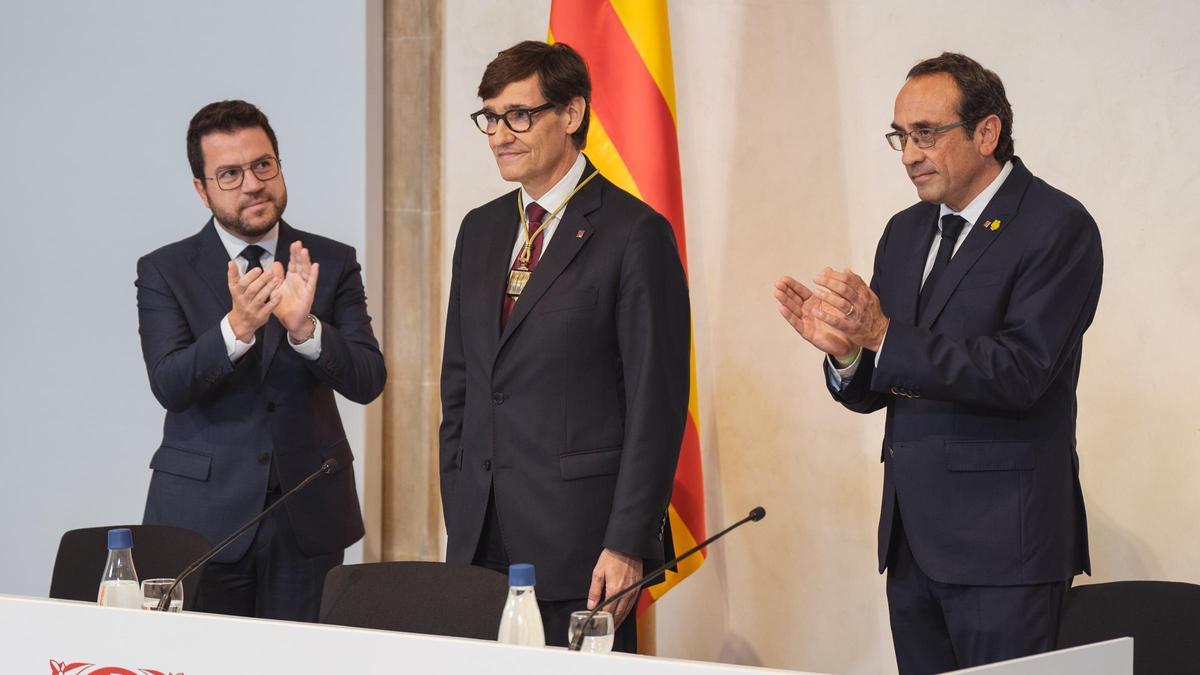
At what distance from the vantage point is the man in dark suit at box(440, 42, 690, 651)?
2.83 m

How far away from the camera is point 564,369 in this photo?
289cm

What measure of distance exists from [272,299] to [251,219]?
1.04ft

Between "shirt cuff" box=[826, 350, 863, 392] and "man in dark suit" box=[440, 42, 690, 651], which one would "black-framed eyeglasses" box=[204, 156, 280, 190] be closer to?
"man in dark suit" box=[440, 42, 690, 651]

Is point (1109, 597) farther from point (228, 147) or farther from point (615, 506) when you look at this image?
point (228, 147)

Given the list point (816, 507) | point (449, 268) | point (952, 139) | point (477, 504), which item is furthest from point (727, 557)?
point (952, 139)

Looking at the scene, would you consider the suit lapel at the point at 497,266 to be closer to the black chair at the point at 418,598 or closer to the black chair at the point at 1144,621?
the black chair at the point at 418,598

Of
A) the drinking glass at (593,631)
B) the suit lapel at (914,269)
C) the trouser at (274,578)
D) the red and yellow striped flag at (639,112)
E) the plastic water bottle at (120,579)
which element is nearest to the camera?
the drinking glass at (593,631)

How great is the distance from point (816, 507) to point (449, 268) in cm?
160

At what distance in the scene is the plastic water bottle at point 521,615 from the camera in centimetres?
188

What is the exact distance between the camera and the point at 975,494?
108 inches

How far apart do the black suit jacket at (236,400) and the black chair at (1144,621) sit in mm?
1823

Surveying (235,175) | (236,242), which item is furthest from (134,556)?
(235,175)

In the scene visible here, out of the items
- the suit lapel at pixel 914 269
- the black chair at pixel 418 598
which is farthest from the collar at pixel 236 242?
the suit lapel at pixel 914 269

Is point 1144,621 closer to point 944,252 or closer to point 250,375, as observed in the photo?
point 944,252
